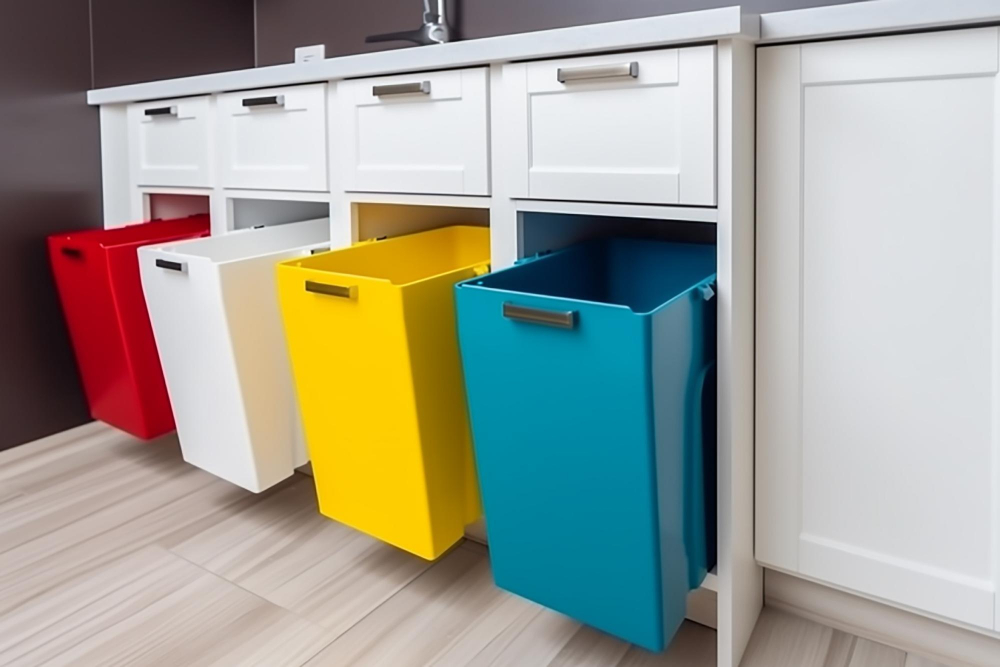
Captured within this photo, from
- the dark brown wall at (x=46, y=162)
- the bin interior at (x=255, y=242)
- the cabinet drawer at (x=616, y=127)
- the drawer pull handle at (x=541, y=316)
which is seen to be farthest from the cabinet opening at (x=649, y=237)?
the dark brown wall at (x=46, y=162)

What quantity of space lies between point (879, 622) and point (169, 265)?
133 cm

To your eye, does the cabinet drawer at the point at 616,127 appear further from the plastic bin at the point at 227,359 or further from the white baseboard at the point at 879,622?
the white baseboard at the point at 879,622

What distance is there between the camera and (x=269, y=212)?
6.45 feet

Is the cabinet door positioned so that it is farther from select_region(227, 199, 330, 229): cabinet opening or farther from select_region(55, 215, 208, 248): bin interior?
select_region(55, 215, 208, 248): bin interior

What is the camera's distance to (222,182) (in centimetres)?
181

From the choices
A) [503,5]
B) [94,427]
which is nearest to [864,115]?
[503,5]

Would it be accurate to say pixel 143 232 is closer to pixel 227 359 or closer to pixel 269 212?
pixel 269 212

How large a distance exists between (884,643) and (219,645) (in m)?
1.01

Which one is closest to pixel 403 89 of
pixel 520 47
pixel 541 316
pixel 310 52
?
pixel 520 47

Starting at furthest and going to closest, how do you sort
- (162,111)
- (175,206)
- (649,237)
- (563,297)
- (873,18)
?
(175,206)
(162,111)
(649,237)
(563,297)
(873,18)

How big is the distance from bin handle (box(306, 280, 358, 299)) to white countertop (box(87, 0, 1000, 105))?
1.32ft

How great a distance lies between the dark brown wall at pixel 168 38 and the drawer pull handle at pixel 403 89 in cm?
110

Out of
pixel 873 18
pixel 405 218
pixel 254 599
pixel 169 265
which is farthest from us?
pixel 405 218

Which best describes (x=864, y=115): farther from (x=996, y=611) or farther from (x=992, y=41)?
(x=996, y=611)
